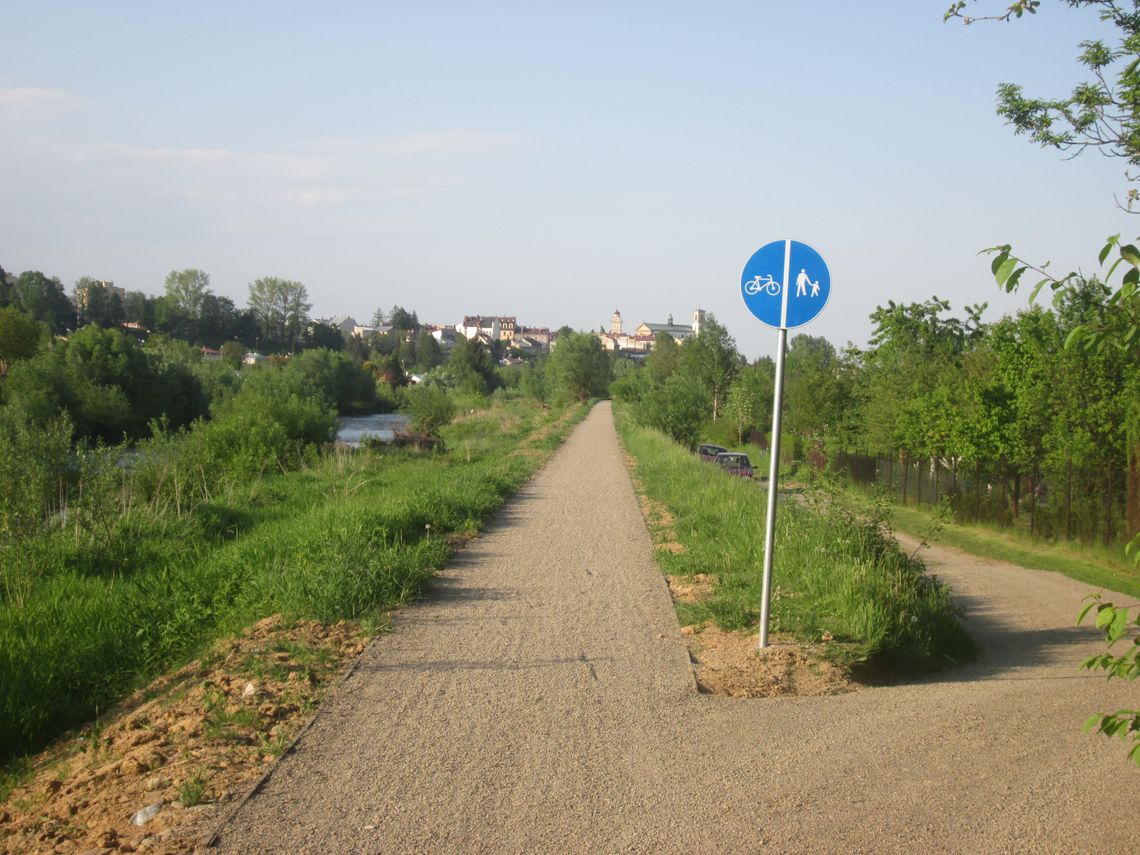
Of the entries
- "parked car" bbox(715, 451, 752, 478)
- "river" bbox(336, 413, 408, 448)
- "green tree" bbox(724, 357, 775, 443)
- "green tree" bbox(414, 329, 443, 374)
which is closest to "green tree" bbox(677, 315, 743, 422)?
"green tree" bbox(724, 357, 775, 443)

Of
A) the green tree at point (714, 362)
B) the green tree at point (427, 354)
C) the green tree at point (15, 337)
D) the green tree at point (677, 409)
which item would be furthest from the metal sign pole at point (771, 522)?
the green tree at point (427, 354)

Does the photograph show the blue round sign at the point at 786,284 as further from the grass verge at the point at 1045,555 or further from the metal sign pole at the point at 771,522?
the grass verge at the point at 1045,555

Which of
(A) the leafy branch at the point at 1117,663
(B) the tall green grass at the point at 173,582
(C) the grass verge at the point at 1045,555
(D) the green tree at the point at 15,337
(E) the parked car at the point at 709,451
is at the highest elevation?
(D) the green tree at the point at 15,337

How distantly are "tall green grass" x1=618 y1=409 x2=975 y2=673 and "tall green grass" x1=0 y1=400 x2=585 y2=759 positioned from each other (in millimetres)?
2902

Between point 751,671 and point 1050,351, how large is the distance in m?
20.8

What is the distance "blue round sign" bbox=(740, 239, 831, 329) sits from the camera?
6867mm

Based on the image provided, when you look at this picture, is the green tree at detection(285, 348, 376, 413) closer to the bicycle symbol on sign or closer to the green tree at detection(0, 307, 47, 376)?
the green tree at detection(0, 307, 47, 376)

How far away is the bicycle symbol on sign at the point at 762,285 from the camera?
6977mm

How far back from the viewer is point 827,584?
803cm

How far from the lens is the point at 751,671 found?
6457mm

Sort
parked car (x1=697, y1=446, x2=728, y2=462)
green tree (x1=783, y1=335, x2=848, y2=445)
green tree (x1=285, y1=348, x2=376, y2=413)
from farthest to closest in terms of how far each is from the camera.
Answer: green tree (x1=285, y1=348, x2=376, y2=413), green tree (x1=783, y1=335, x2=848, y2=445), parked car (x1=697, y1=446, x2=728, y2=462)

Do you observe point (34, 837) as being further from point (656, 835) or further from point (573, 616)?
point (573, 616)

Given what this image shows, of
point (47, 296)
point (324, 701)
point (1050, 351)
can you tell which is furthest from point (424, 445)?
point (47, 296)

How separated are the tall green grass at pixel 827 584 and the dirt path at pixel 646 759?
55 cm
